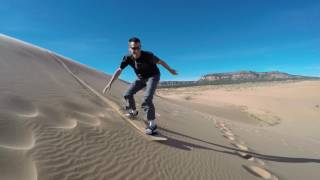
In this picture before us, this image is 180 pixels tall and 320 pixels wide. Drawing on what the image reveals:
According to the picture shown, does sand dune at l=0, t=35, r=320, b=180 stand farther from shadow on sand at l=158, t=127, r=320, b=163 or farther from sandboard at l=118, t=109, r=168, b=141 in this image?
sandboard at l=118, t=109, r=168, b=141

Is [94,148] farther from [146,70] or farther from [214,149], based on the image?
[214,149]

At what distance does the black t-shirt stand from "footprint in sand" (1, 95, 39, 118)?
202 cm

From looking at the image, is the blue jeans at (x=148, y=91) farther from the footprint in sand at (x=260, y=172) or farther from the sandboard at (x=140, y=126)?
the footprint in sand at (x=260, y=172)

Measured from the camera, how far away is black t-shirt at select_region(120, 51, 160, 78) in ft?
20.0

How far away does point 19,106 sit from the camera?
222 inches

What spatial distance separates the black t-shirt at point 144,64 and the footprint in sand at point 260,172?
8.82 ft

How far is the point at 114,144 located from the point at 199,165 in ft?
5.25

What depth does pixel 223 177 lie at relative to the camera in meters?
5.23

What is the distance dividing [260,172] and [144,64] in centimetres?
315

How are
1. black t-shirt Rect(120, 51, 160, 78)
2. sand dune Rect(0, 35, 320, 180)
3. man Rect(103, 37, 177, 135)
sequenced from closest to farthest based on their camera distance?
sand dune Rect(0, 35, 320, 180)
man Rect(103, 37, 177, 135)
black t-shirt Rect(120, 51, 160, 78)

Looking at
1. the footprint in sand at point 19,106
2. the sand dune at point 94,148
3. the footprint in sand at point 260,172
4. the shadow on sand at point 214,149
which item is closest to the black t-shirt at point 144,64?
the sand dune at point 94,148

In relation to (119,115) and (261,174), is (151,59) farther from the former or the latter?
(261,174)

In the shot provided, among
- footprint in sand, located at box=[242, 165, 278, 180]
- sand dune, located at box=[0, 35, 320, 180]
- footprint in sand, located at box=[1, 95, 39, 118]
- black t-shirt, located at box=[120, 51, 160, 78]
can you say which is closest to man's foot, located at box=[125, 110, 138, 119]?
sand dune, located at box=[0, 35, 320, 180]

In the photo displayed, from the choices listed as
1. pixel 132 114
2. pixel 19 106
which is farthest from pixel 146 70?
pixel 19 106
